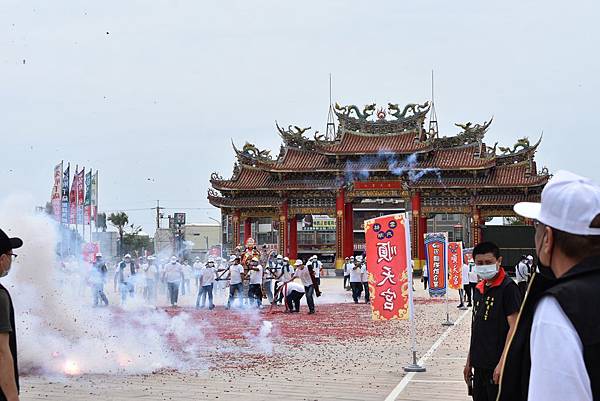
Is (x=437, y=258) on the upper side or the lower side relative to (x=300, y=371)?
upper

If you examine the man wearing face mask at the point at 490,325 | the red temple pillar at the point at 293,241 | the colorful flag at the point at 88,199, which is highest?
the colorful flag at the point at 88,199

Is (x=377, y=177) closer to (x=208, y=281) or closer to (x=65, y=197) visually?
(x=65, y=197)

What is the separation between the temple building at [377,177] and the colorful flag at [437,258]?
2443 centimetres

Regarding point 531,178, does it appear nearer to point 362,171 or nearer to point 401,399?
point 362,171

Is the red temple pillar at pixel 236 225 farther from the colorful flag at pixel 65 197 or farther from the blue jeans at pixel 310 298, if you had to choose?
the blue jeans at pixel 310 298

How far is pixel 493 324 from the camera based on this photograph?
6.39 meters

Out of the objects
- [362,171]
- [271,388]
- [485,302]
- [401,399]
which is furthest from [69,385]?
[362,171]

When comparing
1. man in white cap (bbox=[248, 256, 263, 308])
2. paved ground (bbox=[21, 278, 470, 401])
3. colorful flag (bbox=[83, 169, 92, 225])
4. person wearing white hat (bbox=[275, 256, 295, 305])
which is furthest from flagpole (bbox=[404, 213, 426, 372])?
colorful flag (bbox=[83, 169, 92, 225])

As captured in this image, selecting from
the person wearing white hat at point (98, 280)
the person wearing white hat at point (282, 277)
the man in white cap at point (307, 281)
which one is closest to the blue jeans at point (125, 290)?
the person wearing white hat at point (98, 280)

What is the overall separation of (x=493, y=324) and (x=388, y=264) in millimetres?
6622

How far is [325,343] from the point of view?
15.9m

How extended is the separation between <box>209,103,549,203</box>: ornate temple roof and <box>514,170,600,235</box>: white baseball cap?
46563 mm

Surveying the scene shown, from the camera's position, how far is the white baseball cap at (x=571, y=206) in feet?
8.63

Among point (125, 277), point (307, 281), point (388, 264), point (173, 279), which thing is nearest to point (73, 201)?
point (125, 277)
